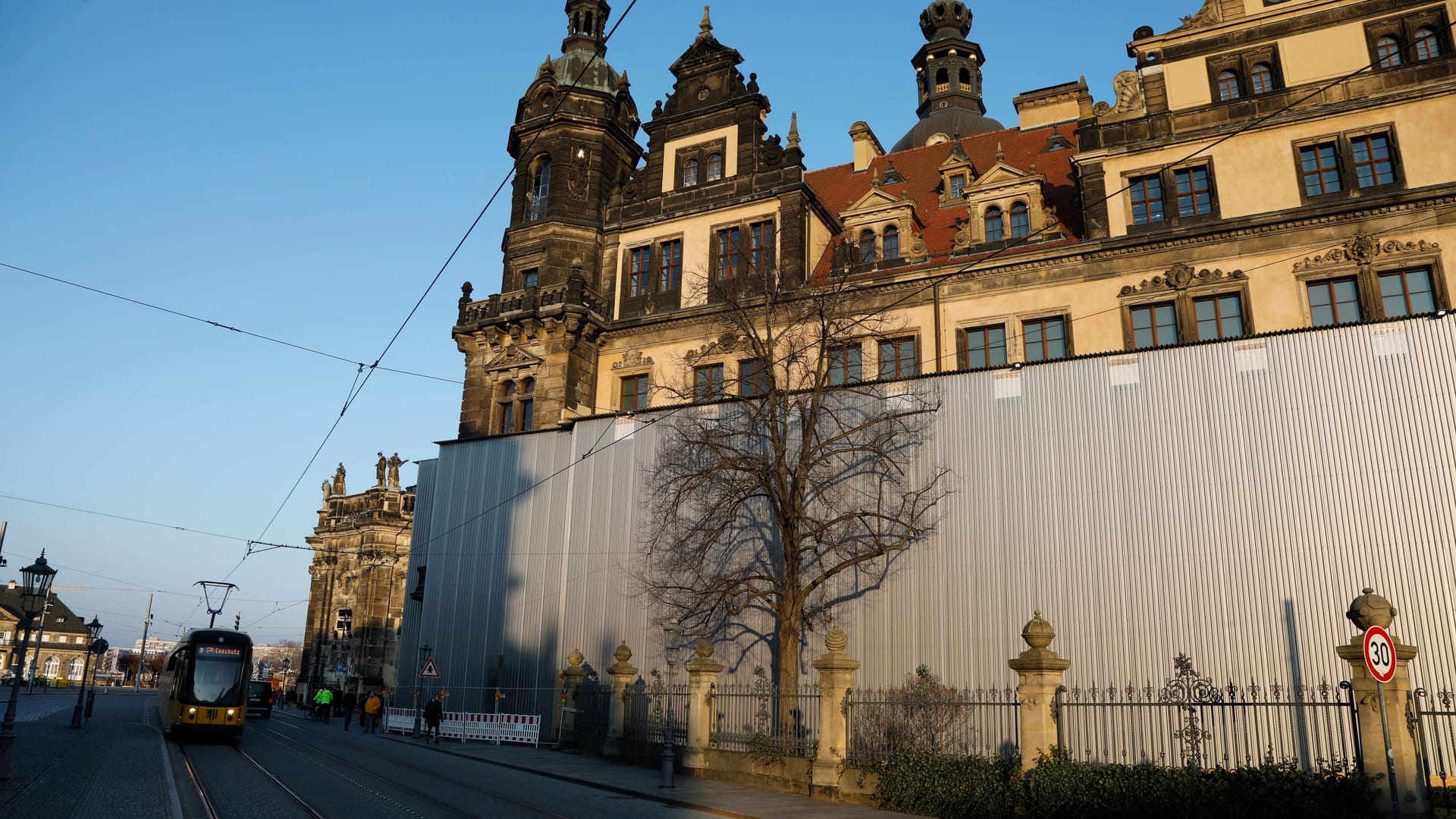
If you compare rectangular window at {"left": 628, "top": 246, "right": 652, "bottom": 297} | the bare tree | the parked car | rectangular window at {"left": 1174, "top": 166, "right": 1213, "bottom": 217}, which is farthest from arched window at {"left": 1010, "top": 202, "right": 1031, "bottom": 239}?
the parked car

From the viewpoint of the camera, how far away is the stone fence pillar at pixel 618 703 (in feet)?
78.7

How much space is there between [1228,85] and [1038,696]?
1966 cm

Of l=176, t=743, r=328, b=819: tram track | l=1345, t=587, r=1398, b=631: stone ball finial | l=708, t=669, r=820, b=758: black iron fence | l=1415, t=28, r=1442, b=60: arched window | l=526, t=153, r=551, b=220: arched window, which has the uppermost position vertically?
l=526, t=153, r=551, b=220: arched window

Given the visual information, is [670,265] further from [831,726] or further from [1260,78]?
[831,726]

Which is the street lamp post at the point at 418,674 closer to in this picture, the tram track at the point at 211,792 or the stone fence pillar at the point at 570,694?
the stone fence pillar at the point at 570,694

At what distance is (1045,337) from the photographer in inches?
1053


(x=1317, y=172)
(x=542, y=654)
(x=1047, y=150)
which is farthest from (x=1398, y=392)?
(x=542, y=654)

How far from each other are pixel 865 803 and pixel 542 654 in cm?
1395

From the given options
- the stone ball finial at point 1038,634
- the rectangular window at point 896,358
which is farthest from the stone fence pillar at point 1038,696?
the rectangular window at point 896,358

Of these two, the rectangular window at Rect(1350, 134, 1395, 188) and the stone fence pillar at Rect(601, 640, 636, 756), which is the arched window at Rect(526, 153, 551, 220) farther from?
the rectangular window at Rect(1350, 134, 1395, 188)

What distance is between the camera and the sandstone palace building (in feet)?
66.3

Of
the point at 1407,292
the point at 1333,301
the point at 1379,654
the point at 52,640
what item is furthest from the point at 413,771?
the point at 52,640

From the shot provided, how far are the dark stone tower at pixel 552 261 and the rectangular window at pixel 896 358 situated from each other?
9937 mm

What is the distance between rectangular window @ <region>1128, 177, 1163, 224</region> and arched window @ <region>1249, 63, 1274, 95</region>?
11.1ft
